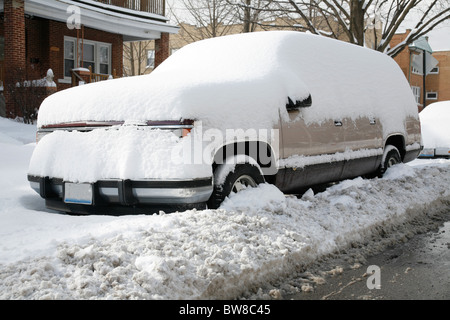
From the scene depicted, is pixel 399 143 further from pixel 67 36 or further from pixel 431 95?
pixel 431 95

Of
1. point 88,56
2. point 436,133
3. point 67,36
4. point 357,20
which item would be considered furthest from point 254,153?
point 88,56

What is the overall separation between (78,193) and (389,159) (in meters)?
4.79

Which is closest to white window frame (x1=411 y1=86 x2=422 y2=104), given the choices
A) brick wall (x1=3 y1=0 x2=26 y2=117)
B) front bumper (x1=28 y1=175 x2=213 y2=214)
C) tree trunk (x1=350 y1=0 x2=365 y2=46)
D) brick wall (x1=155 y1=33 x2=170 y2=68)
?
tree trunk (x1=350 y1=0 x2=365 y2=46)

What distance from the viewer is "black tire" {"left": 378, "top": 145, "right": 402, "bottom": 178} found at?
6648mm

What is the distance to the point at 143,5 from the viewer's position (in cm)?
1920

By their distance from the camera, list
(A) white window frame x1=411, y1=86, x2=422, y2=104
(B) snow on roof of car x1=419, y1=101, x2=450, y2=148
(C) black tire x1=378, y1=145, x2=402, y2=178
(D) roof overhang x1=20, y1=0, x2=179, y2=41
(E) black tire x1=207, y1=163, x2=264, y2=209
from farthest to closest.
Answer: (A) white window frame x1=411, y1=86, x2=422, y2=104 < (D) roof overhang x1=20, y1=0, x2=179, y2=41 < (B) snow on roof of car x1=419, y1=101, x2=450, y2=148 < (C) black tire x1=378, y1=145, x2=402, y2=178 < (E) black tire x1=207, y1=163, x2=264, y2=209

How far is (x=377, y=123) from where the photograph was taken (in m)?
6.30

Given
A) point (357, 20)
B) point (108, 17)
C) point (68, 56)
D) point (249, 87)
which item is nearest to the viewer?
point (249, 87)

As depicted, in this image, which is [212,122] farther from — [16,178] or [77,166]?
[16,178]

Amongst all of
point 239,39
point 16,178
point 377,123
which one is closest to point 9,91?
point 16,178

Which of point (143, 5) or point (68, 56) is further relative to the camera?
point (143, 5)

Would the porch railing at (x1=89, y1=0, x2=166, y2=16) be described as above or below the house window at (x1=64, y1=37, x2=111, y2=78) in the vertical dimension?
above

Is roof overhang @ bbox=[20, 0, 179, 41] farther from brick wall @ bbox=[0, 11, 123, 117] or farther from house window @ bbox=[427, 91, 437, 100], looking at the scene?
house window @ bbox=[427, 91, 437, 100]

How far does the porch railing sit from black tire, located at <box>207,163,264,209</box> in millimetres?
15780
